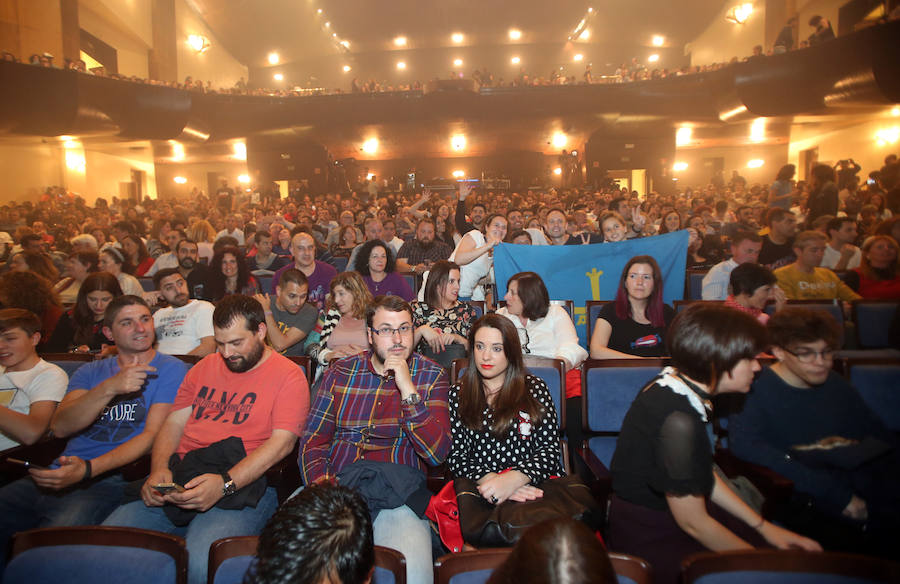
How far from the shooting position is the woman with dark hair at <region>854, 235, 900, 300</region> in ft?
14.1

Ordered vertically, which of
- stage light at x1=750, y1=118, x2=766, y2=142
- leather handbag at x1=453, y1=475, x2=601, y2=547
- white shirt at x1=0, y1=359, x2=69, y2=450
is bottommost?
leather handbag at x1=453, y1=475, x2=601, y2=547

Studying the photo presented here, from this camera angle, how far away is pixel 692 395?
5.34 ft

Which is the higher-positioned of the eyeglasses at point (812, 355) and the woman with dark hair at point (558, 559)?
the eyeglasses at point (812, 355)

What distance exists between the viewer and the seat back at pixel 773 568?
1.20 metres

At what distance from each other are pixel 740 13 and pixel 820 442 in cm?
2551

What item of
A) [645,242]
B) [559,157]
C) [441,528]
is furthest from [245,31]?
[441,528]

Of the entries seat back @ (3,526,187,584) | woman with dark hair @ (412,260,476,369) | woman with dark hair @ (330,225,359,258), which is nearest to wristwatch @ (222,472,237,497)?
seat back @ (3,526,187,584)

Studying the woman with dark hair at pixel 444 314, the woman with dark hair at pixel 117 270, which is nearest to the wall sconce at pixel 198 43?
the woman with dark hair at pixel 117 270

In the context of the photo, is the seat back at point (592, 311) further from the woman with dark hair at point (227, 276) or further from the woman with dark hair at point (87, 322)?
the woman with dark hair at point (87, 322)

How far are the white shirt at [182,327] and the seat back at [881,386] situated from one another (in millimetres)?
4303

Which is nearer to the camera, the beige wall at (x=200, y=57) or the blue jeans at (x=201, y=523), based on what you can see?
the blue jeans at (x=201, y=523)

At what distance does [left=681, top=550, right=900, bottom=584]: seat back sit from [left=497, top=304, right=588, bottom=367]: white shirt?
1897mm

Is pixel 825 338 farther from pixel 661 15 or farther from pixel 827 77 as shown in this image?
pixel 661 15

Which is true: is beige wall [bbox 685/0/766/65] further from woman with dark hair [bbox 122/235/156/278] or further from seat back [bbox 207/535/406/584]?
seat back [bbox 207/535/406/584]
